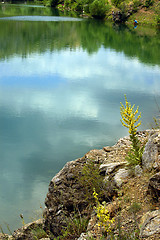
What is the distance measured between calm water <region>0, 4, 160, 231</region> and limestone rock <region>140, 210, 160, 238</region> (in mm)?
4225

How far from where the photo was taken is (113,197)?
532 cm

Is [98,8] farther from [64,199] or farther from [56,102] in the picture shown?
[64,199]

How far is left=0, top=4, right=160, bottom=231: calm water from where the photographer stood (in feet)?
33.5

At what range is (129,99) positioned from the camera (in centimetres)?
1741

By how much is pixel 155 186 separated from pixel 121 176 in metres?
1.10

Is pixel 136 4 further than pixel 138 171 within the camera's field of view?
A: Yes

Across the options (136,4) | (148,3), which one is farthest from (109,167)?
(136,4)

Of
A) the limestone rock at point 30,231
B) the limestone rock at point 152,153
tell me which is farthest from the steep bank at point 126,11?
the limestone rock at point 30,231

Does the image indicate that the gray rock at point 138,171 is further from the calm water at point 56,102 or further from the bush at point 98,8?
the bush at point 98,8

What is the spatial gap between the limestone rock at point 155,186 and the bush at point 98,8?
62.7 meters

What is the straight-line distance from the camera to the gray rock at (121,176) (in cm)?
535

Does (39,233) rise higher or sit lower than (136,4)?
lower

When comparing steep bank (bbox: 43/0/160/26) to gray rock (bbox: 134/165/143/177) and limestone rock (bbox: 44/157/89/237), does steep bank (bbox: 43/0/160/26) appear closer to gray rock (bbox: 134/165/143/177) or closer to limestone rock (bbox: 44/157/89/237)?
limestone rock (bbox: 44/157/89/237)


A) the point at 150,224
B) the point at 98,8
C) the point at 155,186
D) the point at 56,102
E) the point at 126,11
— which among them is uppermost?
the point at 98,8
